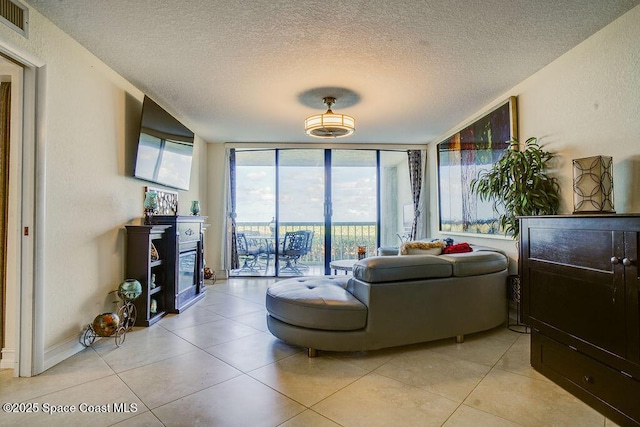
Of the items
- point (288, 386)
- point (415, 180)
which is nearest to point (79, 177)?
point (288, 386)

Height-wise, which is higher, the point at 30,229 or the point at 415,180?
the point at 415,180

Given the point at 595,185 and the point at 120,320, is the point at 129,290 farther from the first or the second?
the point at 595,185

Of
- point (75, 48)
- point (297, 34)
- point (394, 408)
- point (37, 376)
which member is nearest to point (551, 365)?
point (394, 408)

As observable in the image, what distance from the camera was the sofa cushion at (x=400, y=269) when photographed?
2350mm

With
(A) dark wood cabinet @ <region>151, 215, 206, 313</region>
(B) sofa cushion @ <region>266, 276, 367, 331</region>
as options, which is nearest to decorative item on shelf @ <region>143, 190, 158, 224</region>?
(A) dark wood cabinet @ <region>151, 215, 206, 313</region>

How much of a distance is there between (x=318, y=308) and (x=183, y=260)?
2232 mm

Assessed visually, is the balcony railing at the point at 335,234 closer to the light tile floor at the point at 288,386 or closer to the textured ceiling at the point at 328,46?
the textured ceiling at the point at 328,46

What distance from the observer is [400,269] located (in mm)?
2387

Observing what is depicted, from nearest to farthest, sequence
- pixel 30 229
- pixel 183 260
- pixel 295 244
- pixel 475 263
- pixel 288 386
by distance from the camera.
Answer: pixel 288 386, pixel 30 229, pixel 475 263, pixel 183 260, pixel 295 244

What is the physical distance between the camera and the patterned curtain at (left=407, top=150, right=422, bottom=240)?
5.71 m

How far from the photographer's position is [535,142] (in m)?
3.03

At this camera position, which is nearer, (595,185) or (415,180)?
(595,185)

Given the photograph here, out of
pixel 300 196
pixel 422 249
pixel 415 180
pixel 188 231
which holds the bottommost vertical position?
pixel 422 249

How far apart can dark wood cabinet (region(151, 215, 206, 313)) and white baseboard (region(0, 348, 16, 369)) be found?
1.41 metres
